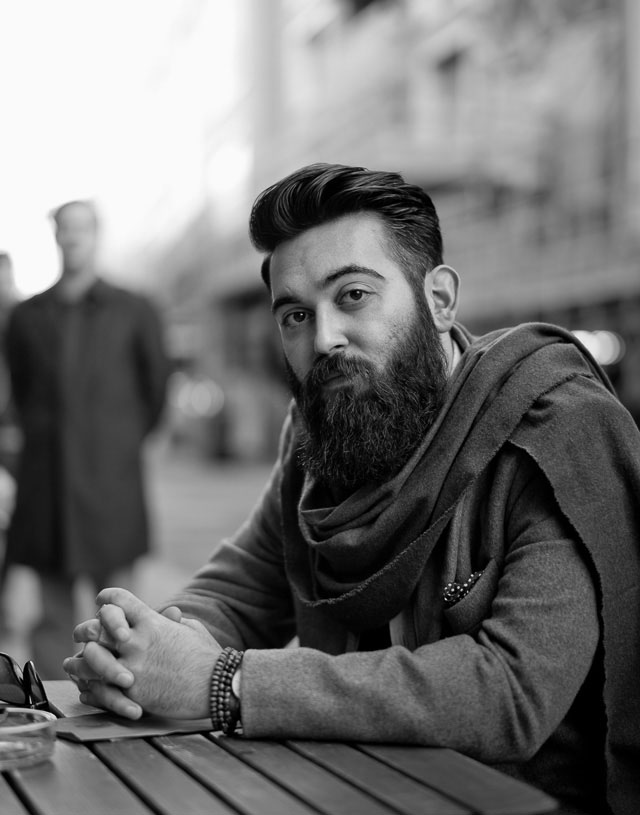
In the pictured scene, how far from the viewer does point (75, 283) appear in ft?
18.6

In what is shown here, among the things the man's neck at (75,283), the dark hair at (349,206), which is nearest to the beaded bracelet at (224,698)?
the dark hair at (349,206)

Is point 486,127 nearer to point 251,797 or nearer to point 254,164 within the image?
point 254,164

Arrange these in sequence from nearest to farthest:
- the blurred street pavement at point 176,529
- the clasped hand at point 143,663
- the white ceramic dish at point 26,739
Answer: the white ceramic dish at point 26,739
the clasped hand at point 143,663
the blurred street pavement at point 176,529

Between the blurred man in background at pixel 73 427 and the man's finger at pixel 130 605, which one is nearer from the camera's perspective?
the man's finger at pixel 130 605

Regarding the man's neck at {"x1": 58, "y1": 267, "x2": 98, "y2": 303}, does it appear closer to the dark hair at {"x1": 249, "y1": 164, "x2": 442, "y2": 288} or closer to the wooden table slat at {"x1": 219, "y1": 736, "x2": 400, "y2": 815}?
the dark hair at {"x1": 249, "y1": 164, "x2": 442, "y2": 288}

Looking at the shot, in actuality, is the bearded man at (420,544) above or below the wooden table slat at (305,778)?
above

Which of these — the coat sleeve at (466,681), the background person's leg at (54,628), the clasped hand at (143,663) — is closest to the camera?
the coat sleeve at (466,681)

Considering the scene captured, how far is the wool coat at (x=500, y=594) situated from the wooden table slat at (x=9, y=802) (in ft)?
1.35

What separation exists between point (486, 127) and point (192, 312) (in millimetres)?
24434

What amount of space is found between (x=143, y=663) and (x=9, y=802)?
0.46m

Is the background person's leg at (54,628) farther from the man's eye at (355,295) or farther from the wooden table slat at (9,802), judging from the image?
the wooden table slat at (9,802)

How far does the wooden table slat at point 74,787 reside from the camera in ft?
5.45

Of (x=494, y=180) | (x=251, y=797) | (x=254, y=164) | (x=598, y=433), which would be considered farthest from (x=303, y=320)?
(x=254, y=164)

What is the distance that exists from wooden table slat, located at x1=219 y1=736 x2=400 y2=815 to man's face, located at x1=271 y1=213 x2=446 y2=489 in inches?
26.9
